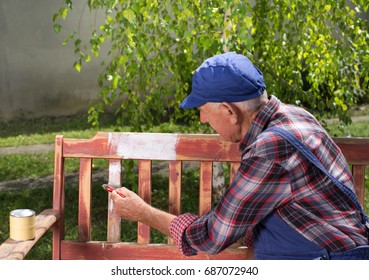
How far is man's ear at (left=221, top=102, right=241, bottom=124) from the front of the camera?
2184 millimetres

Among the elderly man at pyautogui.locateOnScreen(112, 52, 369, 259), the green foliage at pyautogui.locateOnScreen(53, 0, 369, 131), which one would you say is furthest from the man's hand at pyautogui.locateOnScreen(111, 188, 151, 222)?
the green foliage at pyautogui.locateOnScreen(53, 0, 369, 131)

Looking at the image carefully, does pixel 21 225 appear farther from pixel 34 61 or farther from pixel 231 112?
pixel 34 61

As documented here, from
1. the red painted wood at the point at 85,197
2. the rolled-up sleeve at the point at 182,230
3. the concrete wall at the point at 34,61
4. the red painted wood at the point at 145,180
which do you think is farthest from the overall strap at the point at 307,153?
the concrete wall at the point at 34,61

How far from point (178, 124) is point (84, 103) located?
65.5 inches

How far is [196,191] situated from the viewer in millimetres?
6164

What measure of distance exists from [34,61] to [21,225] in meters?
7.86

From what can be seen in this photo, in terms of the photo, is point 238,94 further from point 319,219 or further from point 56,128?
point 56,128

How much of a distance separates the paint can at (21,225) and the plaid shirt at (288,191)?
0.70 meters

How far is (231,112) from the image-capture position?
2.20m

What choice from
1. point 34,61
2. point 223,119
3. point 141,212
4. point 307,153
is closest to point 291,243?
point 307,153

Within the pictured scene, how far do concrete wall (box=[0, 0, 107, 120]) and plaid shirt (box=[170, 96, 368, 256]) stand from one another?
26.6 ft

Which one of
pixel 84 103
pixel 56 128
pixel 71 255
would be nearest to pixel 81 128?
pixel 56 128

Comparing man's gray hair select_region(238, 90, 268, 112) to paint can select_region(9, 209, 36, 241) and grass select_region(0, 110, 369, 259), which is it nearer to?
paint can select_region(9, 209, 36, 241)
